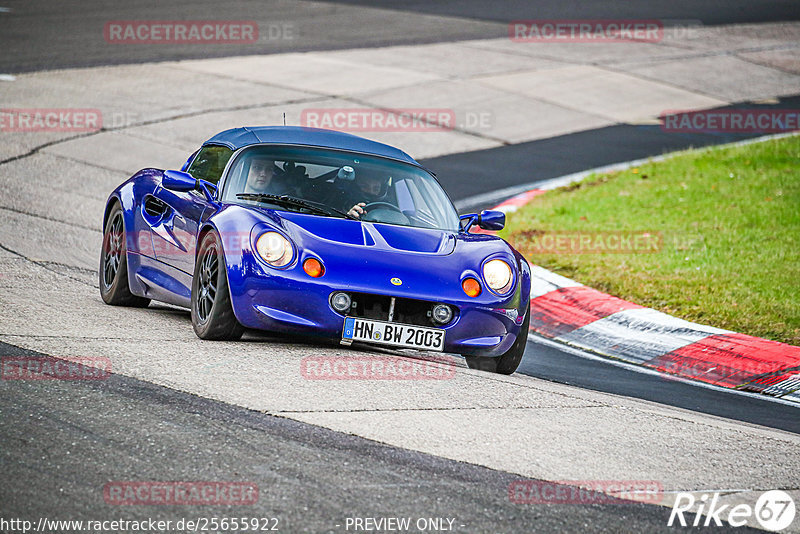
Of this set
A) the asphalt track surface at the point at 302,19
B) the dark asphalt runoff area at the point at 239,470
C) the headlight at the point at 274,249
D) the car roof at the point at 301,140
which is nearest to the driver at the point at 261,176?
the car roof at the point at 301,140

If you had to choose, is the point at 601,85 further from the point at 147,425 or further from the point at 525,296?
the point at 147,425

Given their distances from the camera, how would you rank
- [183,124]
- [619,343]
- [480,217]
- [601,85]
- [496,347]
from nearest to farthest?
[496,347]
[480,217]
[619,343]
[183,124]
[601,85]

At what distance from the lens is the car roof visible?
7.62 meters

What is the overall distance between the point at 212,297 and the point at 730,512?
3.28 m

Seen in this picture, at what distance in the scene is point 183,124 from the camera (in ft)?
54.4

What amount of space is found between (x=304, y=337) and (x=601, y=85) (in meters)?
15.8

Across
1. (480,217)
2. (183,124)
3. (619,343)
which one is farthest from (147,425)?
(183,124)

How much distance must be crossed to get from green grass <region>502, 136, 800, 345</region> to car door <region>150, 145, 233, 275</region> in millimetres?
3824
